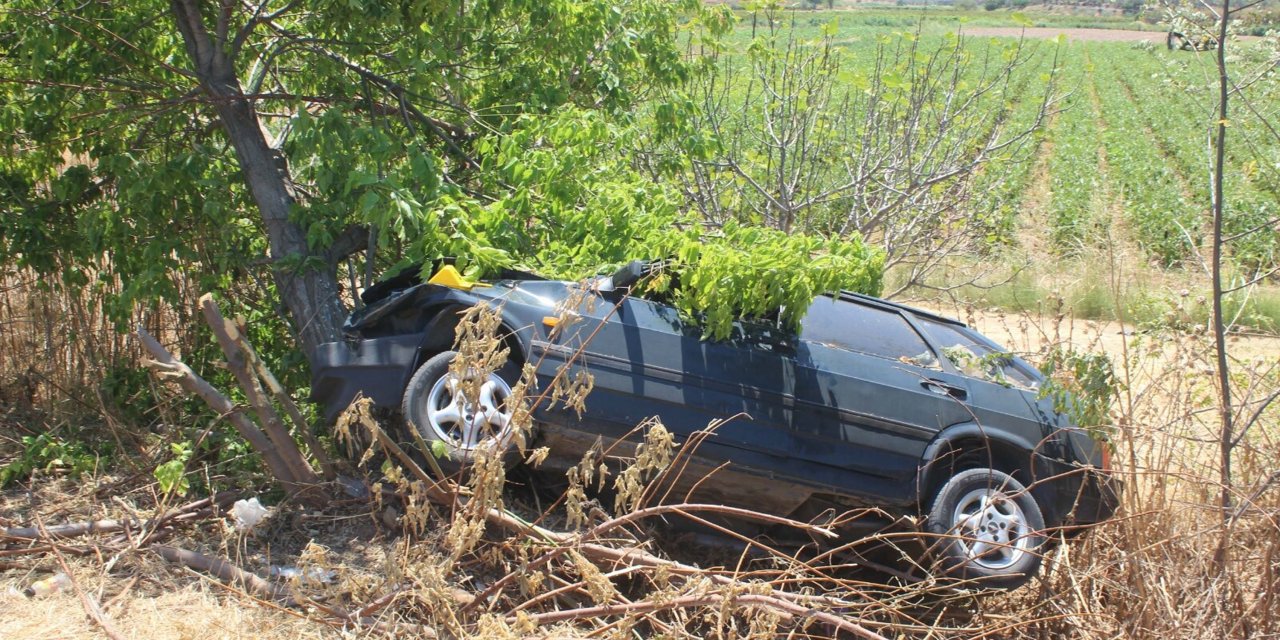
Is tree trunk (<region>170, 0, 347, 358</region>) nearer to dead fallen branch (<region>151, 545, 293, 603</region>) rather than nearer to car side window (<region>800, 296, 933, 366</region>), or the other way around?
dead fallen branch (<region>151, 545, 293, 603</region>)

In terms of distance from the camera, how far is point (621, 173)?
7.04m

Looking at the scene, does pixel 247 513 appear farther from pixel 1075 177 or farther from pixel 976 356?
pixel 1075 177

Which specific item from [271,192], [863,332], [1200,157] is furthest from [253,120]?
[1200,157]

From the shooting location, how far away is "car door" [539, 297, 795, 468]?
18.9ft

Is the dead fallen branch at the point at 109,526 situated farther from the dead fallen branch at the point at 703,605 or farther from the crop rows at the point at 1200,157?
the crop rows at the point at 1200,157

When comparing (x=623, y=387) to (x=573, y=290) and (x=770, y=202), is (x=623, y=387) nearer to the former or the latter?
(x=573, y=290)

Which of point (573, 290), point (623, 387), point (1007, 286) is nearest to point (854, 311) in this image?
point (623, 387)

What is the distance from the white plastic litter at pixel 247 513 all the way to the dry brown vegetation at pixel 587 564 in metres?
0.11

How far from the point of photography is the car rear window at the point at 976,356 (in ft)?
20.7

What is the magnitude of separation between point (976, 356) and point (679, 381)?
6.03 ft

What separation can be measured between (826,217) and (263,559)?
712cm

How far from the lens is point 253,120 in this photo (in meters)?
7.49

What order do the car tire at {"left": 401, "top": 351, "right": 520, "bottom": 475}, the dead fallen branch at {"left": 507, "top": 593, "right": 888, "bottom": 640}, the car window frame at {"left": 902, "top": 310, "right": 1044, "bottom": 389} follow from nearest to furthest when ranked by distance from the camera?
1. the dead fallen branch at {"left": 507, "top": 593, "right": 888, "bottom": 640}
2. the car tire at {"left": 401, "top": 351, "right": 520, "bottom": 475}
3. the car window frame at {"left": 902, "top": 310, "right": 1044, "bottom": 389}

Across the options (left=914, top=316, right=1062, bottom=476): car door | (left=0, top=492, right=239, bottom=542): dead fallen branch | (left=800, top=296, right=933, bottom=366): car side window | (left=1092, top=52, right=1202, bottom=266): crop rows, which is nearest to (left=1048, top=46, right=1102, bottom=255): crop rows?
(left=1092, top=52, right=1202, bottom=266): crop rows
